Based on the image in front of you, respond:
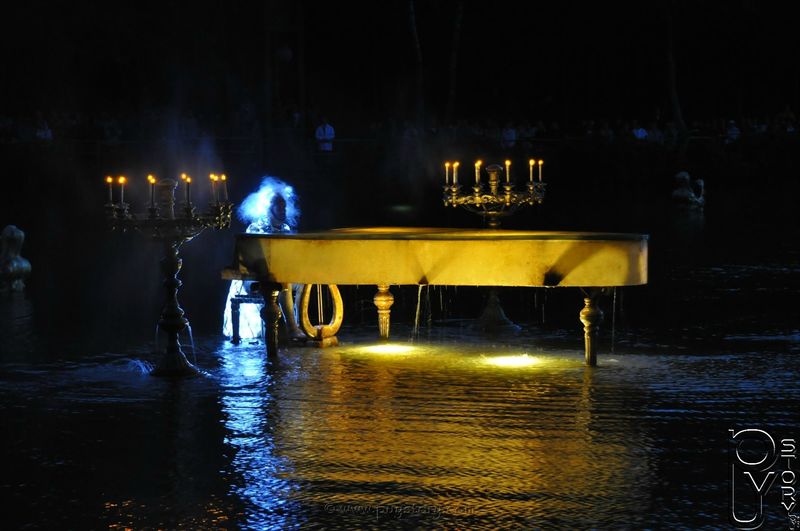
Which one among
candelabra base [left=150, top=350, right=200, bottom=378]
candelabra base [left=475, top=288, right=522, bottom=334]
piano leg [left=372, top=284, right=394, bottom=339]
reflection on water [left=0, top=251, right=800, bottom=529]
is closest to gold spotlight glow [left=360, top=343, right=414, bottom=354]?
reflection on water [left=0, top=251, right=800, bottom=529]

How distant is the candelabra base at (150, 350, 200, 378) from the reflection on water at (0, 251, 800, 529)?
0.17 meters

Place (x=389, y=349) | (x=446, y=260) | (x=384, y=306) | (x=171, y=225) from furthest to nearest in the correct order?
(x=384, y=306)
(x=389, y=349)
(x=171, y=225)
(x=446, y=260)

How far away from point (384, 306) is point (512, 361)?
1.65 meters

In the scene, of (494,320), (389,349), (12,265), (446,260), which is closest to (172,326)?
(389,349)

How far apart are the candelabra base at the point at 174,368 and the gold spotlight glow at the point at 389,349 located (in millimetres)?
1728

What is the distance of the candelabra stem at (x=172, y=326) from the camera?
10516 millimetres

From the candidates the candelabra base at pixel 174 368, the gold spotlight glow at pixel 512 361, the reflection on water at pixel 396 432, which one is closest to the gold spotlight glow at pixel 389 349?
the reflection on water at pixel 396 432

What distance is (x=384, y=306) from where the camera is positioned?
12.3 meters

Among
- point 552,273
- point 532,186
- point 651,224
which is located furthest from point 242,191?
point 552,273

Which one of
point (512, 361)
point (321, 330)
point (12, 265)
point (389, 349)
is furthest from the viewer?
point (12, 265)

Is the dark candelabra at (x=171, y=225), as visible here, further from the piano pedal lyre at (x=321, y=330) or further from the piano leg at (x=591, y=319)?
the piano leg at (x=591, y=319)

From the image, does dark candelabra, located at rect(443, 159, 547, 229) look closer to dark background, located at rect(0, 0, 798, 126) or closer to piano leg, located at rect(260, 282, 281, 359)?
piano leg, located at rect(260, 282, 281, 359)

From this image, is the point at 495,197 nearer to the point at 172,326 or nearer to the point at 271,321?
the point at 271,321

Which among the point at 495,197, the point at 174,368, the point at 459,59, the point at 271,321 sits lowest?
the point at 174,368
